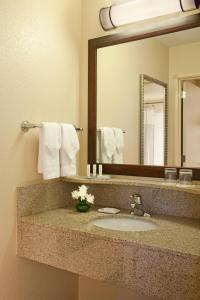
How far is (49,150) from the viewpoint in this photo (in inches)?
64.6

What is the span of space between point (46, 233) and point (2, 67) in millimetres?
880

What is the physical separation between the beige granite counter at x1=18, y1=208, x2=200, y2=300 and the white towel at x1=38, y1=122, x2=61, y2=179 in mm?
255

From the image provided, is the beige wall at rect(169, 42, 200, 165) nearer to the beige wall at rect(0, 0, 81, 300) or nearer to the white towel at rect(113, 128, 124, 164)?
the white towel at rect(113, 128, 124, 164)

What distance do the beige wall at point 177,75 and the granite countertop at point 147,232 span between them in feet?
1.25

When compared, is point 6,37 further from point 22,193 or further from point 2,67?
point 22,193

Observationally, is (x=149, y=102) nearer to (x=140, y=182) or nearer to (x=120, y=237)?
(x=140, y=182)

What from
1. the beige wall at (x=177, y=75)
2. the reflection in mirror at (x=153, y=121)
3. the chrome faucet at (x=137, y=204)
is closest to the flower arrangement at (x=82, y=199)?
the chrome faucet at (x=137, y=204)

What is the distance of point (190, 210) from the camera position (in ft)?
5.22

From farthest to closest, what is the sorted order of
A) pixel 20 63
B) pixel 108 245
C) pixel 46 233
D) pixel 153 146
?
pixel 153 146, pixel 20 63, pixel 46 233, pixel 108 245

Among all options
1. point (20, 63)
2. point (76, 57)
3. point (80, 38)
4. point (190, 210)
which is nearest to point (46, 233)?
point (190, 210)

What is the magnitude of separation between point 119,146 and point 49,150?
0.48 meters

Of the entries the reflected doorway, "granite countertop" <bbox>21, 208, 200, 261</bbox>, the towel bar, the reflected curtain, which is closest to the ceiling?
the reflected doorway

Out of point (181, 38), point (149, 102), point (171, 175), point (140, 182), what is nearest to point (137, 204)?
point (140, 182)

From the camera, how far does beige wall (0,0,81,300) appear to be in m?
1.52
